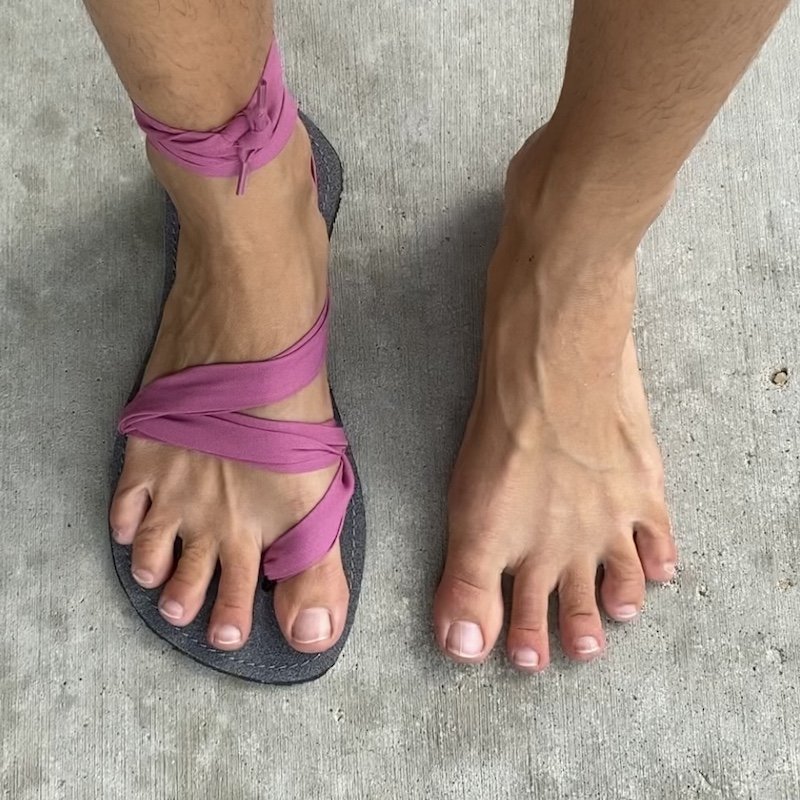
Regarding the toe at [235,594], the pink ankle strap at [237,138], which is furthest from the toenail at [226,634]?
the pink ankle strap at [237,138]

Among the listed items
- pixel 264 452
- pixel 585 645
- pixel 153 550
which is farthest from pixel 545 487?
pixel 153 550

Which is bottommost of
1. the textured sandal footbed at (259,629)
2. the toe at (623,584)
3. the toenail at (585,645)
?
the textured sandal footbed at (259,629)

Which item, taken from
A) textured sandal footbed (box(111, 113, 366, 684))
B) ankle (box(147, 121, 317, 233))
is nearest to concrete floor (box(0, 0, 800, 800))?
textured sandal footbed (box(111, 113, 366, 684))

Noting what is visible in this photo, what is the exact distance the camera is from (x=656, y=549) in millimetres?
790

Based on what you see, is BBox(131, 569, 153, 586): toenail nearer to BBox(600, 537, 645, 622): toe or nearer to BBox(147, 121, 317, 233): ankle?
BBox(147, 121, 317, 233): ankle

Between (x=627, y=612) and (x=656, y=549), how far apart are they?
0.21 feet

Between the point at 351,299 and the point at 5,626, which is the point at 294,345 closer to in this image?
the point at 351,299

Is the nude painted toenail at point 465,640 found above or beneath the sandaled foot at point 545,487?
beneath

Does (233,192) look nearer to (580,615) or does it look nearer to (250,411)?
(250,411)

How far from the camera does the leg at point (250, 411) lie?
690 millimetres

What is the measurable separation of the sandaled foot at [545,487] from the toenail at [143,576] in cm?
26

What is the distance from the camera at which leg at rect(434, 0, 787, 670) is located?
2.22 feet

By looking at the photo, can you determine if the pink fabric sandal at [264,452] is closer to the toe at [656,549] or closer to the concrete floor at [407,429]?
the concrete floor at [407,429]

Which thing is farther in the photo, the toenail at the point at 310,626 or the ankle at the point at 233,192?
the toenail at the point at 310,626
